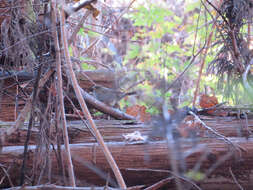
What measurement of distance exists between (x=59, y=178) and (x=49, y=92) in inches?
20.2

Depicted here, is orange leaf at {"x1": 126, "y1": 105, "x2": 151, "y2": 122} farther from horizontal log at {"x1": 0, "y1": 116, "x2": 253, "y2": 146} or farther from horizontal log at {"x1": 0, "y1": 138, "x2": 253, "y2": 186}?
horizontal log at {"x1": 0, "y1": 138, "x2": 253, "y2": 186}

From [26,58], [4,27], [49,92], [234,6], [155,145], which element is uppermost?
[234,6]

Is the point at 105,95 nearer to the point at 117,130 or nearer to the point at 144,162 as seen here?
the point at 117,130

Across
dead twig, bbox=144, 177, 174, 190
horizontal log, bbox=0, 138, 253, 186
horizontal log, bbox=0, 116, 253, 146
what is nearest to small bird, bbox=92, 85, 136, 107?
horizontal log, bbox=0, 116, 253, 146

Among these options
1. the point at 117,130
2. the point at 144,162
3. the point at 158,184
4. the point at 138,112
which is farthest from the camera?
the point at 138,112

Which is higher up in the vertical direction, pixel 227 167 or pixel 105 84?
pixel 105 84

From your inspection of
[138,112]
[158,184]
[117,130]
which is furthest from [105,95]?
[158,184]

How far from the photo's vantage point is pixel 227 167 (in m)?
1.59

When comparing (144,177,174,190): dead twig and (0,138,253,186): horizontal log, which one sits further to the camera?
(0,138,253,186): horizontal log

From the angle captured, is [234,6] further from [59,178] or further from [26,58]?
[59,178]

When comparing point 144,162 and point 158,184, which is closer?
point 158,184

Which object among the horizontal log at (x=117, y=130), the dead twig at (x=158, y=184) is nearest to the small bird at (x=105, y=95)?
the horizontal log at (x=117, y=130)

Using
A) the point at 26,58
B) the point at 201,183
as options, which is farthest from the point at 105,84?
the point at 201,183

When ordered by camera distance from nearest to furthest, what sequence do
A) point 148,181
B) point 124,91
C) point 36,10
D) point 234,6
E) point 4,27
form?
point 124,91
point 148,181
point 4,27
point 36,10
point 234,6
